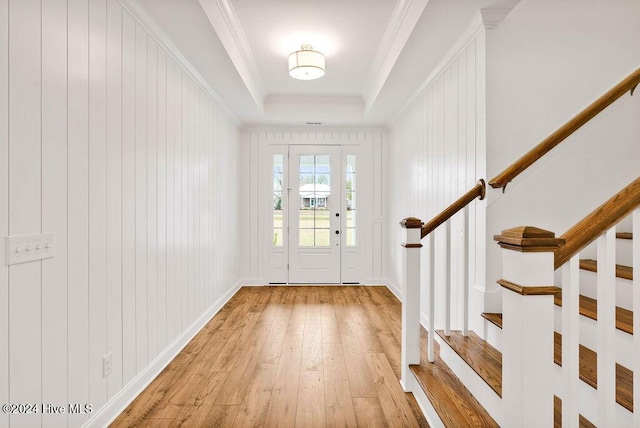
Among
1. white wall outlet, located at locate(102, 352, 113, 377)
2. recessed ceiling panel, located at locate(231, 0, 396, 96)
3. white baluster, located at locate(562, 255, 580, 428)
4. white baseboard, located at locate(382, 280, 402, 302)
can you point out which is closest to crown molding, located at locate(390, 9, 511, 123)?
recessed ceiling panel, located at locate(231, 0, 396, 96)

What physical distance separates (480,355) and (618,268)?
2.81ft

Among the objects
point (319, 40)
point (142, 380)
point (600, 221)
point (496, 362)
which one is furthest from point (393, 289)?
point (600, 221)

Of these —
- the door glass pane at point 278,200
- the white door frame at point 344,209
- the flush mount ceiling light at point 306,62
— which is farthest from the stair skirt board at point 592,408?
the door glass pane at point 278,200

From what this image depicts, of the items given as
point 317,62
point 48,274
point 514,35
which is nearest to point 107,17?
point 48,274

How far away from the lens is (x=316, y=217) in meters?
5.64

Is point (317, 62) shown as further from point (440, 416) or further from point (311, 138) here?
point (440, 416)

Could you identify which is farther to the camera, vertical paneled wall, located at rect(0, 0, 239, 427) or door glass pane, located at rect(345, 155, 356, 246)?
door glass pane, located at rect(345, 155, 356, 246)

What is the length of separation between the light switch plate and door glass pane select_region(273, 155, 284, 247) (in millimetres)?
4078

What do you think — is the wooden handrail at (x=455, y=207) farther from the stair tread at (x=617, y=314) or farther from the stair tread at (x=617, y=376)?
the stair tread at (x=617, y=376)

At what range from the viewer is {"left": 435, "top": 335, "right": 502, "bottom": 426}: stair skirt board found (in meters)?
1.61

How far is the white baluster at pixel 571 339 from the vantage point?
93 cm

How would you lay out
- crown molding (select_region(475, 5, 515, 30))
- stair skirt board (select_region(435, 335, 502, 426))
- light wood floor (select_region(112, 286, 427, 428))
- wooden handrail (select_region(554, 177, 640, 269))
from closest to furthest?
wooden handrail (select_region(554, 177, 640, 269)) < stair skirt board (select_region(435, 335, 502, 426)) < light wood floor (select_region(112, 286, 427, 428)) < crown molding (select_region(475, 5, 515, 30))

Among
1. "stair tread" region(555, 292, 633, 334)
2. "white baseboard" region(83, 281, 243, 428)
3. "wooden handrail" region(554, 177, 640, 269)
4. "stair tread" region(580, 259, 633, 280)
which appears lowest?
"white baseboard" region(83, 281, 243, 428)

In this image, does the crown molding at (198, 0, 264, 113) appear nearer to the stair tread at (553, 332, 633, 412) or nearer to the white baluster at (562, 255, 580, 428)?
the white baluster at (562, 255, 580, 428)
